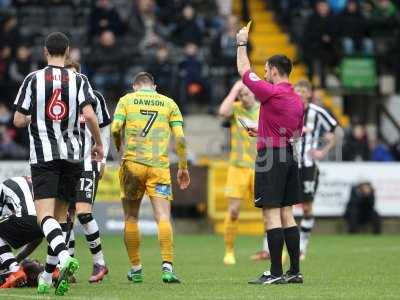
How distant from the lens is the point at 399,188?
2369cm

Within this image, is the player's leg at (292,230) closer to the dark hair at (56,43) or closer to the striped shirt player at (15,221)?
the striped shirt player at (15,221)

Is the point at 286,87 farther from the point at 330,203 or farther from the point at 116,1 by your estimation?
the point at 116,1

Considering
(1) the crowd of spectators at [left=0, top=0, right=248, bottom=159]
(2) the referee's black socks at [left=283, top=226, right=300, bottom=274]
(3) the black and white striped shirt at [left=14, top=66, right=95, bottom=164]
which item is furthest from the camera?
(1) the crowd of spectators at [left=0, top=0, right=248, bottom=159]

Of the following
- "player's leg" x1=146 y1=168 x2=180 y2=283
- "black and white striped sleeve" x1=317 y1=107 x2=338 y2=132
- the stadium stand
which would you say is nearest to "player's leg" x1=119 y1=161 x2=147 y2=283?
"player's leg" x1=146 y1=168 x2=180 y2=283

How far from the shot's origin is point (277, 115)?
1239 cm

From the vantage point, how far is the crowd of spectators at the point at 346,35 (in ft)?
87.1

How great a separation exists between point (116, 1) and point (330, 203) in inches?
308

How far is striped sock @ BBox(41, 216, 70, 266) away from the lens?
11.1 m

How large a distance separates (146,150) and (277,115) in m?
1.43

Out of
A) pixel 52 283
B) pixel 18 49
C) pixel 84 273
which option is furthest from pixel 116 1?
pixel 52 283

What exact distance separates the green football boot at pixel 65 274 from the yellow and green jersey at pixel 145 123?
224 centimetres

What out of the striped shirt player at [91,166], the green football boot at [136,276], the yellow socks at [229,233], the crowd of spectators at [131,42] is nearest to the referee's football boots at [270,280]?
the green football boot at [136,276]

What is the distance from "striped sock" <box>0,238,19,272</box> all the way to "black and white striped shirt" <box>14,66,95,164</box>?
1297 mm

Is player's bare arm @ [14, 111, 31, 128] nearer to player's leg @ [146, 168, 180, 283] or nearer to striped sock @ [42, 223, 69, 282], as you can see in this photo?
striped sock @ [42, 223, 69, 282]
